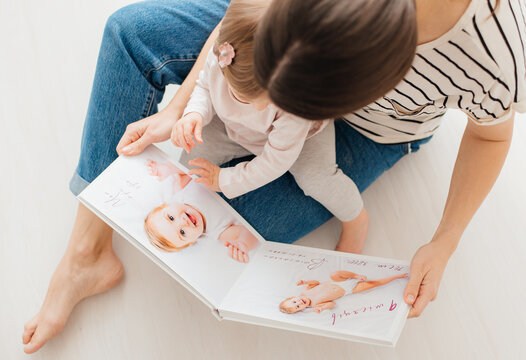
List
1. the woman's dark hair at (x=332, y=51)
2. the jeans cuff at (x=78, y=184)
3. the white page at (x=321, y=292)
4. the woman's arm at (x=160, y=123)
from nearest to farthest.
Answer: the woman's dark hair at (x=332, y=51)
the white page at (x=321, y=292)
the woman's arm at (x=160, y=123)
the jeans cuff at (x=78, y=184)

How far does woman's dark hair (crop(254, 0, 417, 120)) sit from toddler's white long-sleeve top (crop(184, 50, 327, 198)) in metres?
0.22

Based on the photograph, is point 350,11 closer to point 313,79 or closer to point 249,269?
point 313,79

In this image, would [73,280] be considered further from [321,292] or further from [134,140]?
[321,292]

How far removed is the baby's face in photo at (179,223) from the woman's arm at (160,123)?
116 millimetres

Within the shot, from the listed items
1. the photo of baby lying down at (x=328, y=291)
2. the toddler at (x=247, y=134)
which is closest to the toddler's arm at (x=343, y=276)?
the photo of baby lying down at (x=328, y=291)

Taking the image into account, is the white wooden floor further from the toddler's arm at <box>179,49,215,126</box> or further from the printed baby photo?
the toddler's arm at <box>179,49,215,126</box>

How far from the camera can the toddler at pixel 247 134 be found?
61 centimetres

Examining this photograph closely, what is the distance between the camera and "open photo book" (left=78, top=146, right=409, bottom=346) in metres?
0.73

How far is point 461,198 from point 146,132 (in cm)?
53

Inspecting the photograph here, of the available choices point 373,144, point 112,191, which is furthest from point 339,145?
point 112,191

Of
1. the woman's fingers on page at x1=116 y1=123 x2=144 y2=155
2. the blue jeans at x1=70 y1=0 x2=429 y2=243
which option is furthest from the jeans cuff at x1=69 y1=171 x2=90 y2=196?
the woman's fingers on page at x1=116 y1=123 x2=144 y2=155

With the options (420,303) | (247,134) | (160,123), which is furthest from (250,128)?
(420,303)

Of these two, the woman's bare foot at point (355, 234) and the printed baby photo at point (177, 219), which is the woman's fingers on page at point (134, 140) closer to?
the printed baby photo at point (177, 219)

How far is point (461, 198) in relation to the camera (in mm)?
785
